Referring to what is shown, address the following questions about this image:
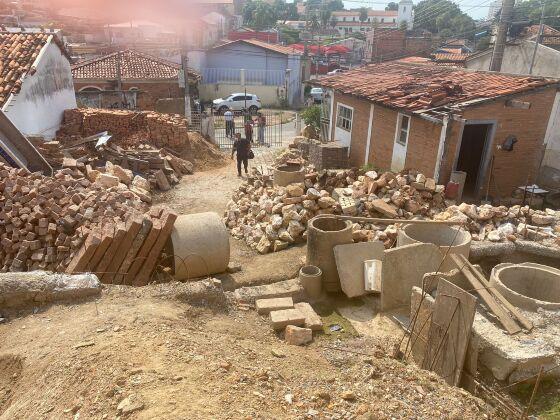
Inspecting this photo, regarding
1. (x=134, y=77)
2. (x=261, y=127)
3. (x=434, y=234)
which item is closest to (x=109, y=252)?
(x=434, y=234)

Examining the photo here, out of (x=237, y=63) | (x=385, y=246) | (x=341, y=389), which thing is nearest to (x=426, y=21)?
(x=237, y=63)

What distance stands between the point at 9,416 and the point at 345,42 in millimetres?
59439

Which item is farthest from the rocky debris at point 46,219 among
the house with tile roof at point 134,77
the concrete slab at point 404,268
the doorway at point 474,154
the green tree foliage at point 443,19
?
the green tree foliage at point 443,19

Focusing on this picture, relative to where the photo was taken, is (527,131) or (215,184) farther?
(215,184)

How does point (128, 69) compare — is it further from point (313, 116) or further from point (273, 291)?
point (273, 291)

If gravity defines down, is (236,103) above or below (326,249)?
below

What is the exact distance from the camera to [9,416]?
151 inches

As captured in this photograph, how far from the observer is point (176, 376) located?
12.6 ft

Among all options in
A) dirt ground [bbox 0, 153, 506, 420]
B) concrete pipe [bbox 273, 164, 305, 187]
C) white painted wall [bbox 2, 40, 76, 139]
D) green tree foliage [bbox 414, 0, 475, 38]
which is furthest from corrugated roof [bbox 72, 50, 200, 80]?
green tree foliage [bbox 414, 0, 475, 38]

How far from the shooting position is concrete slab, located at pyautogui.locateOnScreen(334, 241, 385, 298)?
25.1 ft

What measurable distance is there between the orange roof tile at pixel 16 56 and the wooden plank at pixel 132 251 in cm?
800

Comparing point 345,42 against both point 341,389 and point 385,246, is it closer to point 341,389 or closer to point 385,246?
point 385,246

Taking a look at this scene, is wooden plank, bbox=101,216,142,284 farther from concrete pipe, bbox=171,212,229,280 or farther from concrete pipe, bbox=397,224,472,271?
concrete pipe, bbox=397,224,472,271

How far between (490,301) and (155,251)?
5216mm
